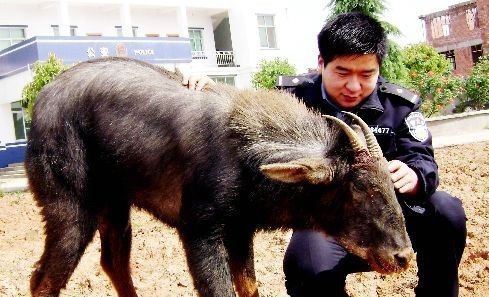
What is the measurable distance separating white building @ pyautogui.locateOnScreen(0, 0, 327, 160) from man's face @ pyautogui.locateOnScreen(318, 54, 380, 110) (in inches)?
667

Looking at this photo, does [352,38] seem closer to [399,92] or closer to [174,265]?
[399,92]

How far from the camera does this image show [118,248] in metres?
4.10

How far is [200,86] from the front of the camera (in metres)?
3.71

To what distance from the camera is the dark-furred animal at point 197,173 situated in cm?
297

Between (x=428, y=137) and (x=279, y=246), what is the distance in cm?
224

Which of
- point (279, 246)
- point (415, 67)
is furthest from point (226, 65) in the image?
point (279, 246)

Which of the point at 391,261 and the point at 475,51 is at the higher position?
the point at 475,51

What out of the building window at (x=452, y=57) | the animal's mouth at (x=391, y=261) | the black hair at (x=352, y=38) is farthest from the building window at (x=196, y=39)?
the animal's mouth at (x=391, y=261)

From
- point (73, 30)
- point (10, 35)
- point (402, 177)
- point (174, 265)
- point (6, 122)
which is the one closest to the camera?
point (402, 177)

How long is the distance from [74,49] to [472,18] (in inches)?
831

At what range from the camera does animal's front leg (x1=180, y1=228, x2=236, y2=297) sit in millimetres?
3168

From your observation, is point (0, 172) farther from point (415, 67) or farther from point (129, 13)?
point (415, 67)

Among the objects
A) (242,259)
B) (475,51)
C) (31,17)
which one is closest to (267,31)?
(475,51)

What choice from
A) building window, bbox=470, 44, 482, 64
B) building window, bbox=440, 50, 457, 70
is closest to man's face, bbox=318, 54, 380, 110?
building window, bbox=470, 44, 482, 64
